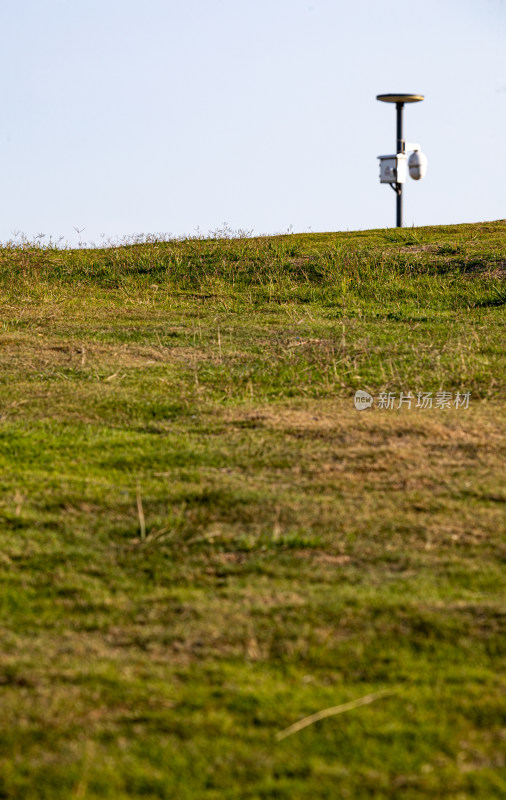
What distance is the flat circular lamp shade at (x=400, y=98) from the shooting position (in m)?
21.8

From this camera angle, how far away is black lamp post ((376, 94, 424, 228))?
21.8 m

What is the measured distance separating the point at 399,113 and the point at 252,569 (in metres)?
20.7

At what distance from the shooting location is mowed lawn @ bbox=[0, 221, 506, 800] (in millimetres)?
2436

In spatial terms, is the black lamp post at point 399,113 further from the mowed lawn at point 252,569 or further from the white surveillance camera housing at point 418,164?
the mowed lawn at point 252,569

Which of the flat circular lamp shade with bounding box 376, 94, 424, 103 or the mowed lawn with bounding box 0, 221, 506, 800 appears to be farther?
the flat circular lamp shade with bounding box 376, 94, 424, 103

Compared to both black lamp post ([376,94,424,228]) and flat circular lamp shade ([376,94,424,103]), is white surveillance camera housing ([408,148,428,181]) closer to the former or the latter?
black lamp post ([376,94,424,228])

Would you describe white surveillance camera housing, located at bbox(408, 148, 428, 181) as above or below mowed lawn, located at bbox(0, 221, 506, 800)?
above

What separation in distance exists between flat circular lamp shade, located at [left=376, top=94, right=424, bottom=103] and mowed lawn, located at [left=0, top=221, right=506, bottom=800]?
13723 millimetres

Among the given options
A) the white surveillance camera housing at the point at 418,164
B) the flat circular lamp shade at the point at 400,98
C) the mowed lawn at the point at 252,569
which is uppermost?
the flat circular lamp shade at the point at 400,98

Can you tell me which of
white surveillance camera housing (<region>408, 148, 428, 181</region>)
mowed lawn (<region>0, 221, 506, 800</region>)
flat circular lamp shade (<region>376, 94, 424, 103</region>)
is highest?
flat circular lamp shade (<region>376, 94, 424, 103</region>)

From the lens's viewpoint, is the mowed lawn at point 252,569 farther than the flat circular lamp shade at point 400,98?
No

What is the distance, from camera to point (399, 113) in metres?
22.4

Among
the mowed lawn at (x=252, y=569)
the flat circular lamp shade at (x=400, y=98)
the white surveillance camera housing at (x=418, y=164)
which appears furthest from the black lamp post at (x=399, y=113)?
the mowed lawn at (x=252, y=569)

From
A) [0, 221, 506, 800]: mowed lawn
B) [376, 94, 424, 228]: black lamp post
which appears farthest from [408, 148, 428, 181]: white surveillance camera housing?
[0, 221, 506, 800]: mowed lawn
